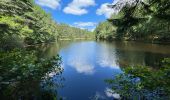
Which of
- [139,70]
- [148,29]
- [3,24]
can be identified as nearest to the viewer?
[139,70]

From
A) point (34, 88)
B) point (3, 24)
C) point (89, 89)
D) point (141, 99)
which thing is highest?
point (3, 24)

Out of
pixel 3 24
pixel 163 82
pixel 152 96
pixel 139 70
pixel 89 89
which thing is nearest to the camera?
pixel 163 82

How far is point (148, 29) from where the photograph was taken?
52844mm

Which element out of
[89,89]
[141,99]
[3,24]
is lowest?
[89,89]

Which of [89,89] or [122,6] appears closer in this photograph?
[122,6]

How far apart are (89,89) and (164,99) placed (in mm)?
6511

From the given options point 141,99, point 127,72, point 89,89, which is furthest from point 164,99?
point 89,89

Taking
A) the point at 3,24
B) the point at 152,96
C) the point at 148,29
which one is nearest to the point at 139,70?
the point at 152,96

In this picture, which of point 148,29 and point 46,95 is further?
point 148,29

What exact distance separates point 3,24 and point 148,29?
120ft

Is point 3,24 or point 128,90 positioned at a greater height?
point 3,24

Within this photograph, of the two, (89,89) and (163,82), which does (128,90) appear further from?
(89,89)

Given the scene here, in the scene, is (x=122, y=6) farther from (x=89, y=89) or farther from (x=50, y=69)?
(x=89, y=89)

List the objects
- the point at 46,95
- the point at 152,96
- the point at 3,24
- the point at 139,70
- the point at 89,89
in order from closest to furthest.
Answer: the point at 152,96
the point at 46,95
the point at 139,70
the point at 89,89
the point at 3,24
